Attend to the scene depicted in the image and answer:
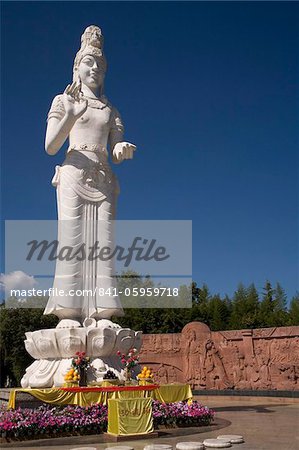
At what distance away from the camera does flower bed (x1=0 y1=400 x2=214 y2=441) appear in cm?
740

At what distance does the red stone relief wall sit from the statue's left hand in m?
7.89

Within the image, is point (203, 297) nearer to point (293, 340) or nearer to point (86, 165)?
point (293, 340)

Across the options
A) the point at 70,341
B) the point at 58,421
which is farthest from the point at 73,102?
the point at 58,421

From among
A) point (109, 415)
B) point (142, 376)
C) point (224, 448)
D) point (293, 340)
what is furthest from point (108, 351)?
point (293, 340)

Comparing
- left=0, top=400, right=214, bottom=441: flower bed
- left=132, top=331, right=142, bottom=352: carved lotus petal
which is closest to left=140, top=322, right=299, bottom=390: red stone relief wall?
left=132, top=331, right=142, bottom=352: carved lotus petal

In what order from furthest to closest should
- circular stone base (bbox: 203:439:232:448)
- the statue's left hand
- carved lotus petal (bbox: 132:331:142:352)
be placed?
the statue's left hand
carved lotus petal (bbox: 132:331:142:352)
circular stone base (bbox: 203:439:232:448)

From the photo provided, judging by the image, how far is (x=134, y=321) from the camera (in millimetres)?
27188

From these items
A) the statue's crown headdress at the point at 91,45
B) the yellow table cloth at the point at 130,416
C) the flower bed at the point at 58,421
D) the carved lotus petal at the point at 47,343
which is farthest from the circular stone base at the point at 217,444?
the statue's crown headdress at the point at 91,45

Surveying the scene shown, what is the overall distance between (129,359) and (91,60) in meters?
5.79

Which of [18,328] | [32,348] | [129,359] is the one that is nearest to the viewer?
[129,359]

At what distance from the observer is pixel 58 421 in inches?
298

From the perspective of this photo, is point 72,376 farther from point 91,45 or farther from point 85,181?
point 91,45

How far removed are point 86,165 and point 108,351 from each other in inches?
138

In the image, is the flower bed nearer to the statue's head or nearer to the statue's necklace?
the statue's necklace
